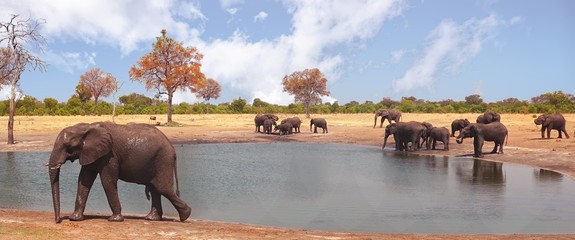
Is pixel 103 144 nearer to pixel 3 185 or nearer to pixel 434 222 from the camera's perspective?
Result: pixel 434 222

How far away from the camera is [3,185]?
18219mm

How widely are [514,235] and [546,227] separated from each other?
206 cm

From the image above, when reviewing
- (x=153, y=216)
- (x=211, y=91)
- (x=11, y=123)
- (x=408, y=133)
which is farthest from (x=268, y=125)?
(x=211, y=91)

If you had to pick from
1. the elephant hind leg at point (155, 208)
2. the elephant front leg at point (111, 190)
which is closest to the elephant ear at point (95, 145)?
the elephant front leg at point (111, 190)

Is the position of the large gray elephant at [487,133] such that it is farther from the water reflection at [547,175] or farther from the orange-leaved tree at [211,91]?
the orange-leaved tree at [211,91]

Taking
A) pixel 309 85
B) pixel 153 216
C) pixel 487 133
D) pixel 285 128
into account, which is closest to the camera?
pixel 153 216

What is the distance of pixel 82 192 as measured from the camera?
11359 mm

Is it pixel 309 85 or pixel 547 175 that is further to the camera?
pixel 309 85

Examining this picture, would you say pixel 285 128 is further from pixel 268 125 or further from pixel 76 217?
pixel 76 217

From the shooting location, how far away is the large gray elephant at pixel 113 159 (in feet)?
36.5

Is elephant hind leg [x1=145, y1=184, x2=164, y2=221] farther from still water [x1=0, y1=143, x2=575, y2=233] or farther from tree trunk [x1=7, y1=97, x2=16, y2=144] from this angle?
tree trunk [x1=7, y1=97, x2=16, y2=144]

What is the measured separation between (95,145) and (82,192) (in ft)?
3.73

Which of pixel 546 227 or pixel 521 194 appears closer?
pixel 546 227

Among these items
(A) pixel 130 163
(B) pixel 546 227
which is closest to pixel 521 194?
(B) pixel 546 227
